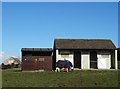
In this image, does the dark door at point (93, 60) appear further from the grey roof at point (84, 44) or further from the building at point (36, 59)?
the building at point (36, 59)

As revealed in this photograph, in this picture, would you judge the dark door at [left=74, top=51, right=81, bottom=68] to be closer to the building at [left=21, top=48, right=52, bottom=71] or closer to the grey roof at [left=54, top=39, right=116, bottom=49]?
the grey roof at [left=54, top=39, right=116, bottom=49]

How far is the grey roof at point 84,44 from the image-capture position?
125 feet

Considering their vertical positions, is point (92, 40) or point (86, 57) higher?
point (92, 40)

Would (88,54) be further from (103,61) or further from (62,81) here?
(62,81)

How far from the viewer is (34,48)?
36375 mm

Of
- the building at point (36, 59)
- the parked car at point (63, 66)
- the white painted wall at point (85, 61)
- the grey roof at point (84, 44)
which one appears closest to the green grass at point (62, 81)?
the parked car at point (63, 66)

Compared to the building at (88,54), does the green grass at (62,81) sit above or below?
below

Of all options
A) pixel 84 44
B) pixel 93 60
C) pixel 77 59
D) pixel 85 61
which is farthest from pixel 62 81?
pixel 84 44

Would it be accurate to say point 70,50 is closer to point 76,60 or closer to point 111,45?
point 76,60

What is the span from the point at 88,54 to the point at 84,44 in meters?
1.83

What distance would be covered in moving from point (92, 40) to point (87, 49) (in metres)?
3.66

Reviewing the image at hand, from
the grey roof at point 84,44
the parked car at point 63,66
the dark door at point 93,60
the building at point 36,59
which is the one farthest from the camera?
the dark door at point 93,60

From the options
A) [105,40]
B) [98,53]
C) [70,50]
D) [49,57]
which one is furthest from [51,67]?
[105,40]

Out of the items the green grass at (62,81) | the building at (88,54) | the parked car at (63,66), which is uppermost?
the building at (88,54)
